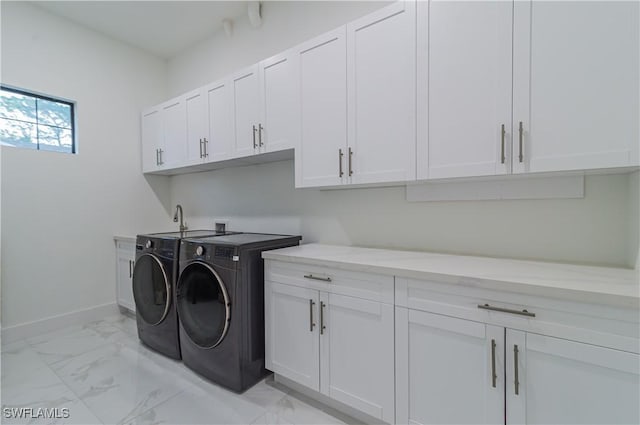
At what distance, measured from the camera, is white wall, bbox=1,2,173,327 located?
244cm

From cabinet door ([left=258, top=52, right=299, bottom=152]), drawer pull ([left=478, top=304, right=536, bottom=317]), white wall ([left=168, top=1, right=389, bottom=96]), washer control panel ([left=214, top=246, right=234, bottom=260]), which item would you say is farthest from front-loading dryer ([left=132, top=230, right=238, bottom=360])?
drawer pull ([left=478, top=304, right=536, bottom=317])

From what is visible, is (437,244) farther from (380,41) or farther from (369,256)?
(380,41)

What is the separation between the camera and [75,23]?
2760 millimetres

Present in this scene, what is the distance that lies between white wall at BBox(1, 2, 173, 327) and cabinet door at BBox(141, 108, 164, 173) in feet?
0.40

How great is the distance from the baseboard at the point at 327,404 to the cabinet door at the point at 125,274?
1945 mm

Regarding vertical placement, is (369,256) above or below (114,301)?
above

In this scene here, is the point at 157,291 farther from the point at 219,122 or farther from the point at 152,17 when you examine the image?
the point at 152,17

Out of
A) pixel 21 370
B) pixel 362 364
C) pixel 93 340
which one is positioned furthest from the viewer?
pixel 93 340

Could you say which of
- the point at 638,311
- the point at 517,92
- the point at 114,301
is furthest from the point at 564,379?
the point at 114,301

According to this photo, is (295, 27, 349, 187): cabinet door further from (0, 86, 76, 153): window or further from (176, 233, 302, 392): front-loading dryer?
(0, 86, 76, 153): window

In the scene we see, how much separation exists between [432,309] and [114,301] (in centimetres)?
335

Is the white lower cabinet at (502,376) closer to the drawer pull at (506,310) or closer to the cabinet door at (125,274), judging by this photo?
the drawer pull at (506,310)

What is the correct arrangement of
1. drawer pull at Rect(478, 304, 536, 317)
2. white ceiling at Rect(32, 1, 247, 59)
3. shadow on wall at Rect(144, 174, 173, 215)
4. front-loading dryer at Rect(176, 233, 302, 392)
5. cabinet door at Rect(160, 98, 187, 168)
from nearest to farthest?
1. drawer pull at Rect(478, 304, 536, 317)
2. front-loading dryer at Rect(176, 233, 302, 392)
3. white ceiling at Rect(32, 1, 247, 59)
4. cabinet door at Rect(160, 98, 187, 168)
5. shadow on wall at Rect(144, 174, 173, 215)

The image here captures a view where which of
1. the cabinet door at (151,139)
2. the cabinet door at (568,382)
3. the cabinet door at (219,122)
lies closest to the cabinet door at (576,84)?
the cabinet door at (568,382)
